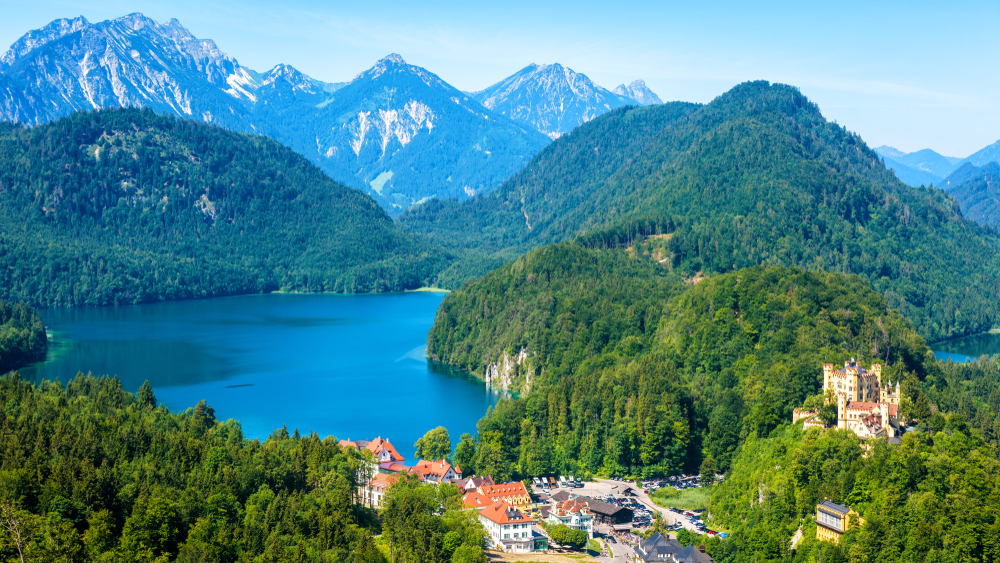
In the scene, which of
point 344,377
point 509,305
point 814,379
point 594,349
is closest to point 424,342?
point 509,305

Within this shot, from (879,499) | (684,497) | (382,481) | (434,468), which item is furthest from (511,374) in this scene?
(879,499)

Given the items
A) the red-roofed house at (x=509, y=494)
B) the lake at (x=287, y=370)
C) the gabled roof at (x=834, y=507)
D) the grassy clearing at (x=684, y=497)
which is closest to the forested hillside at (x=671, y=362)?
the grassy clearing at (x=684, y=497)

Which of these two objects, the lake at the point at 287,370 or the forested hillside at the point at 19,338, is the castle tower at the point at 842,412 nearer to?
the lake at the point at 287,370

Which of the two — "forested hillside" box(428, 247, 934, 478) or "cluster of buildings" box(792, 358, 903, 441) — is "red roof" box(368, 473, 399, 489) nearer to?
"forested hillside" box(428, 247, 934, 478)

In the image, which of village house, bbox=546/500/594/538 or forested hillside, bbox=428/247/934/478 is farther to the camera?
forested hillside, bbox=428/247/934/478

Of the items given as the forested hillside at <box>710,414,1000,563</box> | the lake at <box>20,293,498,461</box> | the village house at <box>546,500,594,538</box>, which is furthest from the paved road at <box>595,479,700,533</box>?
the lake at <box>20,293,498,461</box>

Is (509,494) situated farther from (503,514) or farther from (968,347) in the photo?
(968,347)

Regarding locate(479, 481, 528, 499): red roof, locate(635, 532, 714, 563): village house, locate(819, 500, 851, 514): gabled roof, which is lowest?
locate(635, 532, 714, 563): village house
